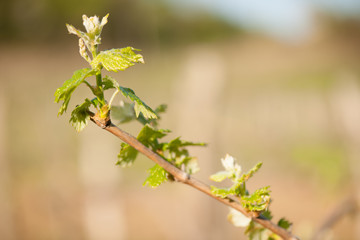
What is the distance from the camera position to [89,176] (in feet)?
8.71

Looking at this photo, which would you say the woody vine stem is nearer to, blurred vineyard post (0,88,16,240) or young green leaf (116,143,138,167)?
young green leaf (116,143,138,167)

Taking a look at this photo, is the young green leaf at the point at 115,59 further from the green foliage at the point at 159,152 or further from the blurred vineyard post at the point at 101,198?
the blurred vineyard post at the point at 101,198

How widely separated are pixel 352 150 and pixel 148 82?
25.0ft

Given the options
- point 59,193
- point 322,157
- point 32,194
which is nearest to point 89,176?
point 59,193

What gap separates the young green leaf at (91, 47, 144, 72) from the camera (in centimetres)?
25

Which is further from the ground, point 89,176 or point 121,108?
point 89,176

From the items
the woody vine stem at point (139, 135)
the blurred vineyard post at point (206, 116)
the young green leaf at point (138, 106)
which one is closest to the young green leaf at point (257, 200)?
the woody vine stem at point (139, 135)

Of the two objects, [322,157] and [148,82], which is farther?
[148,82]

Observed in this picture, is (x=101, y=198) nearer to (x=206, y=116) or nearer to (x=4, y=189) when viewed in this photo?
(x=4, y=189)

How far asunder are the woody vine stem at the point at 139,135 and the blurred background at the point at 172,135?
423mm

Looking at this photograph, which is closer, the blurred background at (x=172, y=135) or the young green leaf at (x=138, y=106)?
the young green leaf at (x=138, y=106)

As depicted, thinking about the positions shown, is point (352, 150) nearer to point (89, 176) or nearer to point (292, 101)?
point (89, 176)

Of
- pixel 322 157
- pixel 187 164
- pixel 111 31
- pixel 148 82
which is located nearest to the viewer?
pixel 187 164

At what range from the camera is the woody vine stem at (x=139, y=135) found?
254 millimetres
